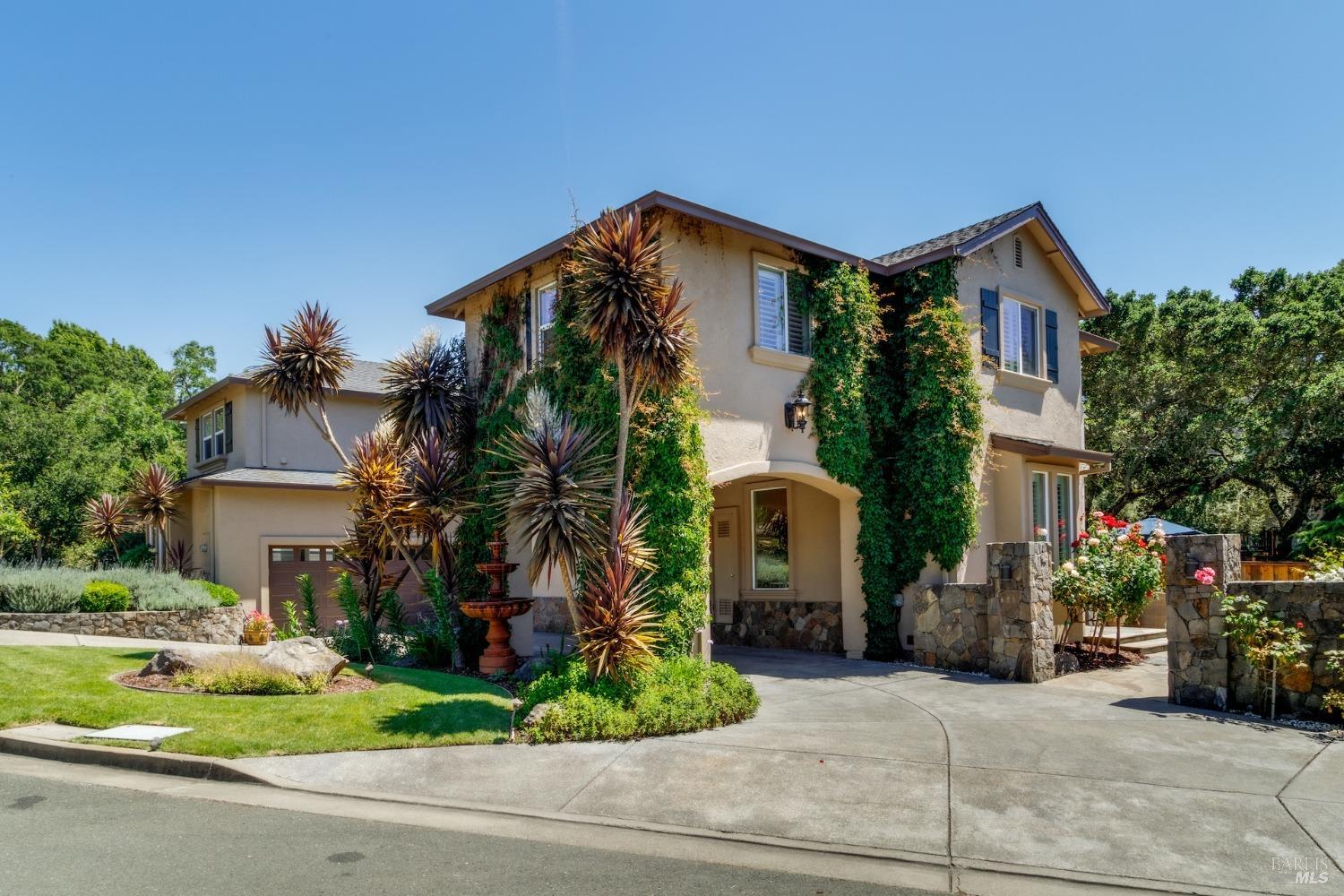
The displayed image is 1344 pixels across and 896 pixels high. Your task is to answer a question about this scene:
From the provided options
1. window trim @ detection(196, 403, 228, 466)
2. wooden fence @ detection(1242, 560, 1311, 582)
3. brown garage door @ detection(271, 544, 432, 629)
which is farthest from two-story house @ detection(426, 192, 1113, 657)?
window trim @ detection(196, 403, 228, 466)

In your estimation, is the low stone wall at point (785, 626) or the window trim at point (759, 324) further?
the low stone wall at point (785, 626)

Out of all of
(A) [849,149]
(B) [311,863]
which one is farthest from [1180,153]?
(B) [311,863]

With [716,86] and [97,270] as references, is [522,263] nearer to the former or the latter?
[716,86]

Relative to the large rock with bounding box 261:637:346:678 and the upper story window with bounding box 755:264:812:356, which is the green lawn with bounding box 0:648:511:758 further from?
the upper story window with bounding box 755:264:812:356

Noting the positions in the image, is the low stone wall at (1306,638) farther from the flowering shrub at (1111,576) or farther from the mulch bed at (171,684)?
the mulch bed at (171,684)

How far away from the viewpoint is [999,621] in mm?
12672

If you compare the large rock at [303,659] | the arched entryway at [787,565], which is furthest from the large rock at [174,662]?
the arched entryway at [787,565]

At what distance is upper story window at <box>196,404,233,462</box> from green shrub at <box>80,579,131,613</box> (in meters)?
6.47

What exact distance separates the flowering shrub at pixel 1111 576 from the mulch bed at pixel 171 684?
33.6 ft

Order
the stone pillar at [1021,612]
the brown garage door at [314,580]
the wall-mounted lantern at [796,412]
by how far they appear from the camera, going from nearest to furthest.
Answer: the stone pillar at [1021,612], the wall-mounted lantern at [796,412], the brown garage door at [314,580]

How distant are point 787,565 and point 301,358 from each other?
9192 millimetres

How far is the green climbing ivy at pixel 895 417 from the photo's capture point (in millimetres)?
13766

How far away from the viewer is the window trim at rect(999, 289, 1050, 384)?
15.9 meters

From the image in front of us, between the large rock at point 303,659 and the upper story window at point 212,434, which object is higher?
the upper story window at point 212,434
